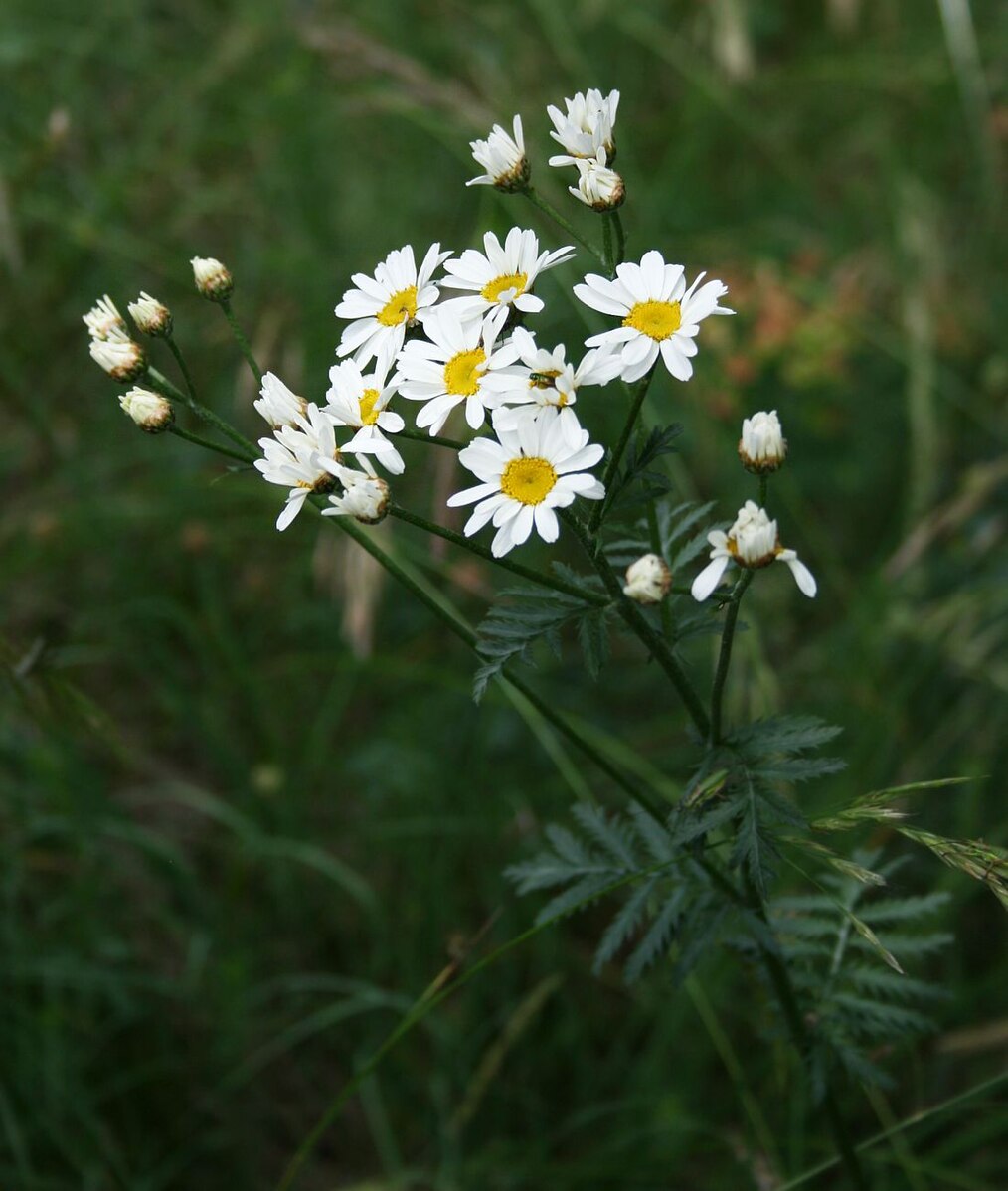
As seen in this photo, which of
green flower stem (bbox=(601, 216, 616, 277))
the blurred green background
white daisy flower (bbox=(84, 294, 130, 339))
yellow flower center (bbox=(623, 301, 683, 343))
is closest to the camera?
yellow flower center (bbox=(623, 301, 683, 343))

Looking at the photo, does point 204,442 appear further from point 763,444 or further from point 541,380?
point 763,444

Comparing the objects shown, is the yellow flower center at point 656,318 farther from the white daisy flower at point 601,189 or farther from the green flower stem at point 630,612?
the green flower stem at point 630,612

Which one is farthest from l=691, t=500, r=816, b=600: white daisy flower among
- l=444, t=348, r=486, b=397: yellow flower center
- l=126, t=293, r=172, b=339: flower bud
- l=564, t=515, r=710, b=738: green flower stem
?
l=126, t=293, r=172, b=339: flower bud

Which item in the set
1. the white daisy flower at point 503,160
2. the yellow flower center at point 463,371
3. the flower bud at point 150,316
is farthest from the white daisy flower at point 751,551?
the flower bud at point 150,316

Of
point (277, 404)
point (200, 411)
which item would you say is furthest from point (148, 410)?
point (277, 404)

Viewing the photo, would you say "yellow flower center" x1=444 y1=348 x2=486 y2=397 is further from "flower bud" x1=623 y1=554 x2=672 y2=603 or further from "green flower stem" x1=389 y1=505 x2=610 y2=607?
"flower bud" x1=623 y1=554 x2=672 y2=603

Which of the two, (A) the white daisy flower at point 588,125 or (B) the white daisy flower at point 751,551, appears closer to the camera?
(B) the white daisy flower at point 751,551

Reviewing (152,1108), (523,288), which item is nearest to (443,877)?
(152,1108)
